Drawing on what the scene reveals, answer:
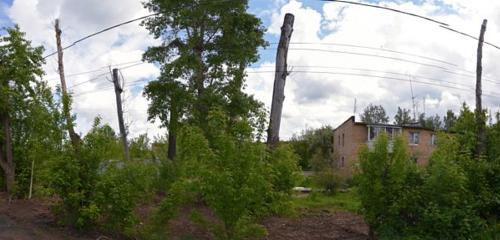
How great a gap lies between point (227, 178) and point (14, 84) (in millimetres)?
6572

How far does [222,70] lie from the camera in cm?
1755

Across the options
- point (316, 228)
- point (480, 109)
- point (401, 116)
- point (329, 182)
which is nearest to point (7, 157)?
point (316, 228)

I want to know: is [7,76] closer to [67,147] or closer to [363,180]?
[67,147]

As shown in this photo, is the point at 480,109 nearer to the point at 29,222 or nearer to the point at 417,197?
the point at 417,197

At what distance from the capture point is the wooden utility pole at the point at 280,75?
14.1m

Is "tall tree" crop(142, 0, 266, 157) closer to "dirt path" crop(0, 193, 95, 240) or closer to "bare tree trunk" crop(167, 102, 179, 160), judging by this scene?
"bare tree trunk" crop(167, 102, 179, 160)

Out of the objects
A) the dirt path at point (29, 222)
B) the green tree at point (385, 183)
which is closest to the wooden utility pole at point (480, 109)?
the green tree at point (385, 183)

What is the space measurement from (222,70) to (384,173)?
871cm

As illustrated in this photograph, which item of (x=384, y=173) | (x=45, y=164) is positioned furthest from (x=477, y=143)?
(x=45, y=164)

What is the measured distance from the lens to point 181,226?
10.2 meters

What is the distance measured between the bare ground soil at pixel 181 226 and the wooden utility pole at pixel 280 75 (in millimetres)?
2650

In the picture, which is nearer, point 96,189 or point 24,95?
point 96,189

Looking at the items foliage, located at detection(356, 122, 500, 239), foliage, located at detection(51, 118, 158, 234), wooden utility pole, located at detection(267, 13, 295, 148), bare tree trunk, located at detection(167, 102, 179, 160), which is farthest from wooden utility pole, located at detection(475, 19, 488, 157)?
bare tree trunk, located at detection(167, 102, 179, 160)

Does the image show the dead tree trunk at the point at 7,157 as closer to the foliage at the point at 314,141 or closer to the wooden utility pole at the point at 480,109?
the wooden utility pole at the point at 480,109
